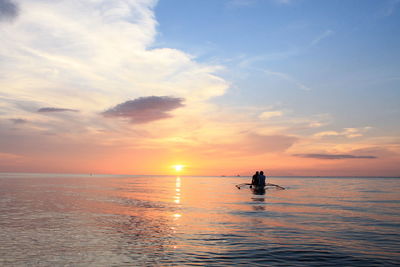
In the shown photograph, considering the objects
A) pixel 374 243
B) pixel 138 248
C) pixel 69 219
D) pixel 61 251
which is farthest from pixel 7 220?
pixel 374 243

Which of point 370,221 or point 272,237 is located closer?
point 272,237

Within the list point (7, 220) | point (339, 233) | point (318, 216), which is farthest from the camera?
point (318, 216)

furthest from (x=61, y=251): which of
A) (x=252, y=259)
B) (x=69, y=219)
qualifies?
(x=69, y=219)

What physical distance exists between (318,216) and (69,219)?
22.6m

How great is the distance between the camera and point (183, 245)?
18156 mm

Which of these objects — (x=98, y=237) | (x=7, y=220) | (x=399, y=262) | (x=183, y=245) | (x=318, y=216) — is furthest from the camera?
(x=318, y=216)

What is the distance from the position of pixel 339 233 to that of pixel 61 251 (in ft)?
57.4

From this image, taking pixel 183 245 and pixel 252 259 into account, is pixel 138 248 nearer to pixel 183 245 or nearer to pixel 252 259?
pixel 183 245

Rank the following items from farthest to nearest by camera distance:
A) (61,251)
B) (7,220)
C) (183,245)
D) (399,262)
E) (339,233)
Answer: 1. (7,220)
2. (339,233)
3. (183,245)
4. (61,251)
5. (399,262)

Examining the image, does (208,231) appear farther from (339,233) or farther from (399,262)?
(399,262)

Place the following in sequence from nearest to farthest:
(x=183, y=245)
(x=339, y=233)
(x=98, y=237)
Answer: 1. (x=183, y=245)
2. (x=98, y=237)
3. (x=339, y=233)

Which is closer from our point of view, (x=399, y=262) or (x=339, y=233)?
(x=399, y=262)

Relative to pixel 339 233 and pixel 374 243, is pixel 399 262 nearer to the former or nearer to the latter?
pixel 374 243

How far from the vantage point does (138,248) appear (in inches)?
686
